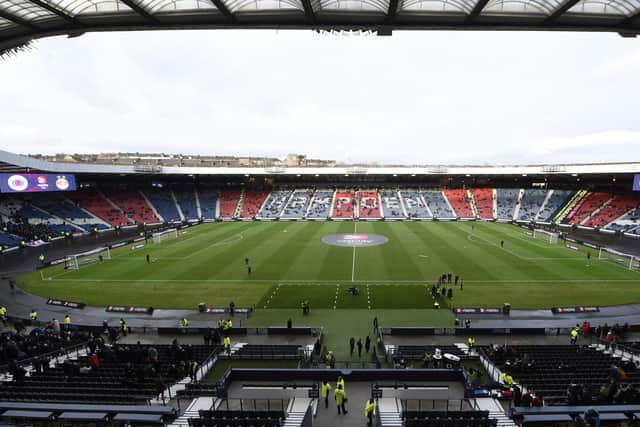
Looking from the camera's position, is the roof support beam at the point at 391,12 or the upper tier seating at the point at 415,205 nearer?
the roof support beam at the point at 391,12

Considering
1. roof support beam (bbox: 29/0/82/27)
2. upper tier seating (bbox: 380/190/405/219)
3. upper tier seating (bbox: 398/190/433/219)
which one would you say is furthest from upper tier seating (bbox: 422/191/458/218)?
roof support beam (bbox: 29/0/82/27)

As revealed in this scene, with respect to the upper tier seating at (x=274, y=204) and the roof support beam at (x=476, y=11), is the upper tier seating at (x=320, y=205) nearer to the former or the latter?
the upper tier seating at (x=274, y=204)

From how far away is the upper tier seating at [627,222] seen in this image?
2079 inches

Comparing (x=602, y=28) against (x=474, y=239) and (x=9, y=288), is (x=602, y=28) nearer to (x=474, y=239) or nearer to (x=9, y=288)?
(x=474, y=239)

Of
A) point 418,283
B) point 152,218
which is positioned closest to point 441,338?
point 418,283

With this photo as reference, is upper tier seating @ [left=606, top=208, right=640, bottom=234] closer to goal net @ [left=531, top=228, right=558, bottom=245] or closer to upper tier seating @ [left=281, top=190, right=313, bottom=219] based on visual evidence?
goal net @ [left=531, top=228, right=558, bottom=245]

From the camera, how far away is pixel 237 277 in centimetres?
3209

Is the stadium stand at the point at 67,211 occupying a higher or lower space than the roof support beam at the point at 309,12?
lower

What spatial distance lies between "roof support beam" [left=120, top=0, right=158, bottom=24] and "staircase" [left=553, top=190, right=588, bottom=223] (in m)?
74.2

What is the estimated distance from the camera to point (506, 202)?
75062 mm

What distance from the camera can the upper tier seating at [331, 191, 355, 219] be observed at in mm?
73250

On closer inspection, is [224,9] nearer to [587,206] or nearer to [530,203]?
[587,206]

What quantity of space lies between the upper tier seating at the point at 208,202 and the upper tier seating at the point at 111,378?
59.2 meters

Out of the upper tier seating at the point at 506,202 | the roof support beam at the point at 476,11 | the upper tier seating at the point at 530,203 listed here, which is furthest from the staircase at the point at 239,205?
the roof support beam at the point at 476,11
